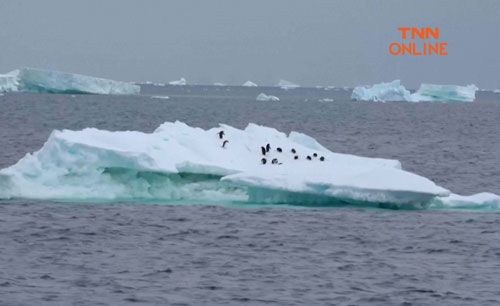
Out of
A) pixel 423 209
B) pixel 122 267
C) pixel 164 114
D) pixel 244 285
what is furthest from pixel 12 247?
pixel 164 114

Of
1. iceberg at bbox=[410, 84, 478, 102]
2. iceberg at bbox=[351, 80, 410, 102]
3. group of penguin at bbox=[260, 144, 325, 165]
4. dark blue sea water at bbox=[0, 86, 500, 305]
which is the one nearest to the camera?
dark blue sea water at bbox=[0, 86, 500, 305]

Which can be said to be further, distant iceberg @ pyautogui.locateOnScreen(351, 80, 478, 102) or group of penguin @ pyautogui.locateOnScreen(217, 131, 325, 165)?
distant iceberg @ pyautogui.locateOnScreen(351, 80, 478, 102)

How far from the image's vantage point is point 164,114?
70.5 metres

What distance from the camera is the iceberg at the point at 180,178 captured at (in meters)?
20.6

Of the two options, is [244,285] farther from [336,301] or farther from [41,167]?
[41,167]

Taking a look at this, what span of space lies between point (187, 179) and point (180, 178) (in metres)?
0.15

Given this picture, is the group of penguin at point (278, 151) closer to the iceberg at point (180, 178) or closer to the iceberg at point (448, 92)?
the iceberg at point (180, 178)

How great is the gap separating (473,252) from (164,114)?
54.2m

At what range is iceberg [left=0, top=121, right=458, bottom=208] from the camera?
2058cm

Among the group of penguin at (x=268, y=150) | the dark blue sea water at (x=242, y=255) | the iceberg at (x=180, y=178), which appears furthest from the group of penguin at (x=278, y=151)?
the dark blue sea water at (x=242, y=255)

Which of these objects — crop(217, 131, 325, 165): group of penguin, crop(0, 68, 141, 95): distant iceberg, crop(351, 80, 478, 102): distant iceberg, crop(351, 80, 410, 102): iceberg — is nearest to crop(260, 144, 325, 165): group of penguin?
crop(217, 131, 325, 165): group of penguin

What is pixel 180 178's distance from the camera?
22.3 meters

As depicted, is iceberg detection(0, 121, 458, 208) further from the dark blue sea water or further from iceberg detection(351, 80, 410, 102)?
iceberg detection(351, 80, 410, 102)

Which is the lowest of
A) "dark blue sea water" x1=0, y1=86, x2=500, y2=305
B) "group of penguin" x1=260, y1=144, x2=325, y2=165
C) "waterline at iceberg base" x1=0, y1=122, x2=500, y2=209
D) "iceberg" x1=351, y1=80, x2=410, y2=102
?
"dark blue sea water" x1=0, y1=86, x2=500, y2=305
